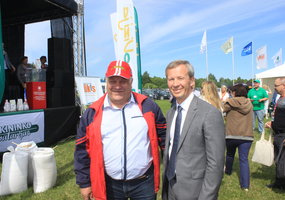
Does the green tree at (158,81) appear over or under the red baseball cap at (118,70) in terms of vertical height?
over

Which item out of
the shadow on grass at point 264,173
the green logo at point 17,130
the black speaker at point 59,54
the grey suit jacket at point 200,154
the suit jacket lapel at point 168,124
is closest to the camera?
the grey suit jacket at point 200,154

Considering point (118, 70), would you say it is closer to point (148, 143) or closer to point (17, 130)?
point (148, 143)

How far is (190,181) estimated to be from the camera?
4.80ft

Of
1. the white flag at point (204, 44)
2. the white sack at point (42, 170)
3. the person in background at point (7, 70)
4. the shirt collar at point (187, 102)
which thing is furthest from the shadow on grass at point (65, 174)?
the white flag at point (204, 44)

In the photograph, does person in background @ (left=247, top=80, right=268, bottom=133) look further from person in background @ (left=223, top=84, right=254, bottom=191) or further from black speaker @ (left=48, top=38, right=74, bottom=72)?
black speaker @ (left=48, top=38, right=74, bottom=72)

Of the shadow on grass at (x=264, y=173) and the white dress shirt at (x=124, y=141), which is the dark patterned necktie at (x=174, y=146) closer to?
the white dress shirt at (x=124, y=141)

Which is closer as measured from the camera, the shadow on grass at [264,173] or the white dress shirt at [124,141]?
the white dress shirt at [124,141]

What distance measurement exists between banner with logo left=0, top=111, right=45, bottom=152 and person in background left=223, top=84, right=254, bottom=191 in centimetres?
443

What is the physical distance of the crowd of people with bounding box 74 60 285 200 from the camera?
1417 mm

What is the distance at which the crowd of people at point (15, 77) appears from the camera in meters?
7.78

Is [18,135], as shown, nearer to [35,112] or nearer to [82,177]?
[35,112]

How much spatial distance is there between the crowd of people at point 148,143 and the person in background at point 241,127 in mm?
1975

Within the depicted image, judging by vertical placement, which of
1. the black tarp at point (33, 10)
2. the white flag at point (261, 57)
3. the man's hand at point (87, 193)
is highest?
the black tarp at point (33, 10)

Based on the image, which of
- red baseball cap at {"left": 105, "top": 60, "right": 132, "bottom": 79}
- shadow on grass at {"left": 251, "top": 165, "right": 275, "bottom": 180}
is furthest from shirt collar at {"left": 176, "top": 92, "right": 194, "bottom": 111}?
shadow on grass at {"left": 251, "top": 165, "right": 275, "bottom": 180}
